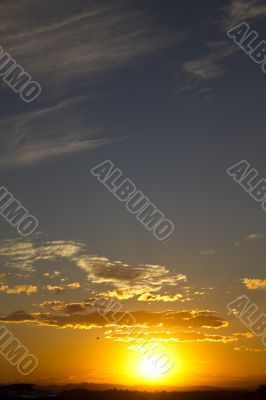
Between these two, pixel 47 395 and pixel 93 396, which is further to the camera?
pixel 93 396

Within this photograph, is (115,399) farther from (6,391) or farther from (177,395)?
(6,391)

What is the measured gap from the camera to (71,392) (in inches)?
3839

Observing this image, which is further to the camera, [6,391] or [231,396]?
[231,396]

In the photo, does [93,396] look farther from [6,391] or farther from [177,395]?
[6,391]

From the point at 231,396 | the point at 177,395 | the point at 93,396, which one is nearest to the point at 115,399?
the point at 93,396

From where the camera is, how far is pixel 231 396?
9544 cm

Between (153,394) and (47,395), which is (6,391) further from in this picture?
(153,394)

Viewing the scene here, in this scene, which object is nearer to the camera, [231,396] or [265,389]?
[265,389]

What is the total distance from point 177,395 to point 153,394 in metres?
4.53

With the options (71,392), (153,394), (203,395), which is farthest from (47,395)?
(203,395)

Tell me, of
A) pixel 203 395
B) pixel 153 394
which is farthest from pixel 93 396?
pixel 203 395

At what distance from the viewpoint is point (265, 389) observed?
80.3 metres

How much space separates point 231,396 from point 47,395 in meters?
34.8

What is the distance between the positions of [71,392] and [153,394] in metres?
15.0
